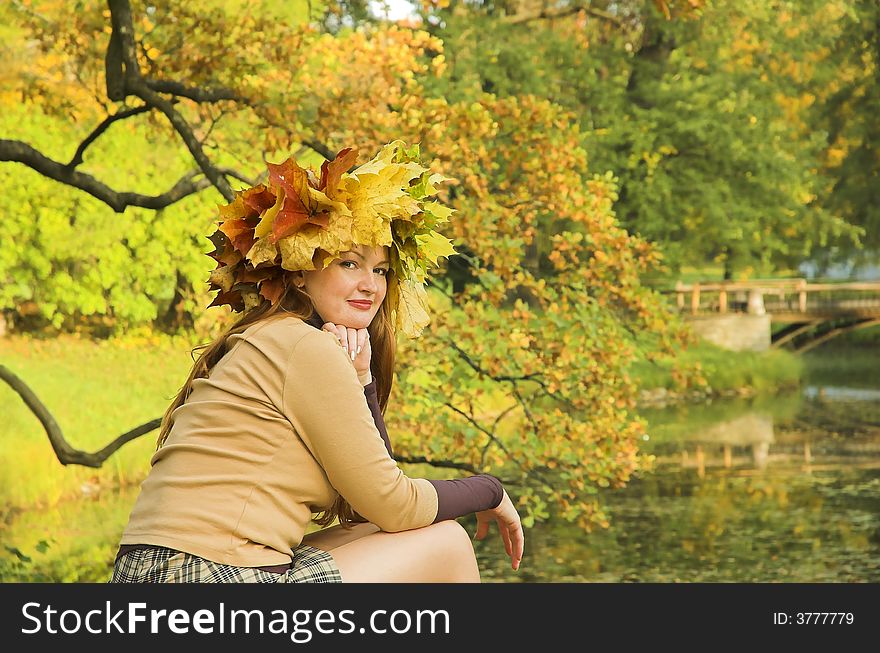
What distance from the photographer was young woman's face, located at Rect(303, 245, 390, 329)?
2021 mm

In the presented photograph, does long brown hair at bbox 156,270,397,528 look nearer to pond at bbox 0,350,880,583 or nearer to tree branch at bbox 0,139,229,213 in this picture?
tree branch at bbox 0,139,229,213

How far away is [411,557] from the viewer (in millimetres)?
1877

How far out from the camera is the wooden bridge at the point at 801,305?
894 cm

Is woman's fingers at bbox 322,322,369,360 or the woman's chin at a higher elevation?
the woman's chin

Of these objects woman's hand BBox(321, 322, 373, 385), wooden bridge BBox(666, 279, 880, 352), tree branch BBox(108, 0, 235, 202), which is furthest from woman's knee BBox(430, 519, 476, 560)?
wooden bridge BBox(666, 279, 880, 352)

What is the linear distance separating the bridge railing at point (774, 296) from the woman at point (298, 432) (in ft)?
22.7

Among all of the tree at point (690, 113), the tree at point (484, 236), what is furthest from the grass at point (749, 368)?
→ the tree at point (484, 236)

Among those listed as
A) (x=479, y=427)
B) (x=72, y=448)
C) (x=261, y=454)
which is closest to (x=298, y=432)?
(x=261, y=454)

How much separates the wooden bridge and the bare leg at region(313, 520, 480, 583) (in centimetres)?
714
